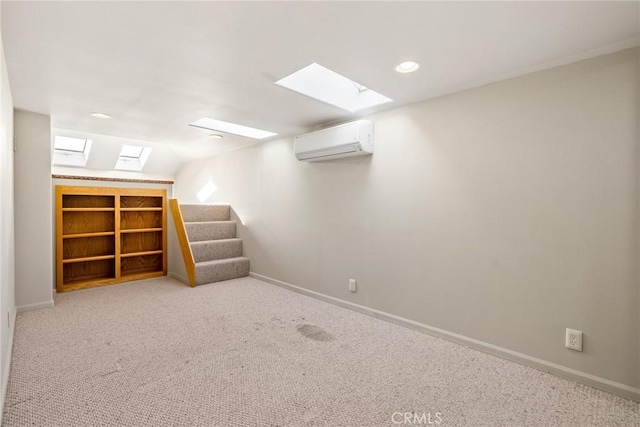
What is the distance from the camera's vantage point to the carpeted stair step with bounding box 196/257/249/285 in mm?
4160

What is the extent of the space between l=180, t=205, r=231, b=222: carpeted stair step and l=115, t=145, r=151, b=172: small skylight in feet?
5.70

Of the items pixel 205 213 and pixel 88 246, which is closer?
pixel 88 246

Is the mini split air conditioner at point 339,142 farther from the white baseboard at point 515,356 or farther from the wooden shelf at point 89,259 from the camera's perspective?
the wooden shelf at point 89,259

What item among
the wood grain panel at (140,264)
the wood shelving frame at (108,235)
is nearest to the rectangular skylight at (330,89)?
the wood shelving frame at (108,235)

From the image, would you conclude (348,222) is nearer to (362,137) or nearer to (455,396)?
(362,137)

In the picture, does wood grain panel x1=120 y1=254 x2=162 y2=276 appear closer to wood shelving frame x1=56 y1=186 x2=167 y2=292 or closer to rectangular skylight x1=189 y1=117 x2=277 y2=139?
wood shelving frame x1=56 y1=186 x2=167 y2=292

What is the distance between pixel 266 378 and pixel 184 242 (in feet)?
9.37

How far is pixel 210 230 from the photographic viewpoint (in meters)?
4.63

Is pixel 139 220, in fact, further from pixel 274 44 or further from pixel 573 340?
pixel 573 340

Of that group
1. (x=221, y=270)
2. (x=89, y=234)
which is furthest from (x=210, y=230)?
(x=89, y=234)

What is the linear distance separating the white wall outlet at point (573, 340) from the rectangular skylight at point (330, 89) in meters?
2.14

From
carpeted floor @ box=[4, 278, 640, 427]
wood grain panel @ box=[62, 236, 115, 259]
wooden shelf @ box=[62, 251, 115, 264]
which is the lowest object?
carpeted floor @ box=[4, 278, 640, 427]

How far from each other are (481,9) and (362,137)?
4.91 ft

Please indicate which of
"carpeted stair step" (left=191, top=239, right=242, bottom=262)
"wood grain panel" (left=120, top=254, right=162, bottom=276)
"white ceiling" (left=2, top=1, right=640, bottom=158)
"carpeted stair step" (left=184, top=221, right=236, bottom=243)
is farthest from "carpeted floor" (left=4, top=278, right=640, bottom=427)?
"white ceiling" (left=2, top=1, right=640, bottom=158)
